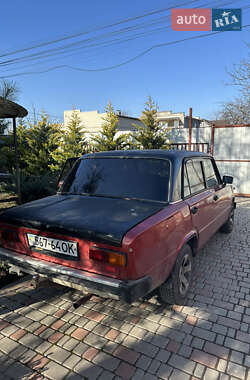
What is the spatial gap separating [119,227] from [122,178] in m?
1.02

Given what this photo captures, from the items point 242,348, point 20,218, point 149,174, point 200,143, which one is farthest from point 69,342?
point 200,143

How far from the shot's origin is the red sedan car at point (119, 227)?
2023mm

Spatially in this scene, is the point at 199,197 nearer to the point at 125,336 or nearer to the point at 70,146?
the point at 125,336

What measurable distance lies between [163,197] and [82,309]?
1593 millimetres

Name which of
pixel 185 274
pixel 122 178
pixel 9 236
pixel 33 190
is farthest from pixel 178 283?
pixel 33 190

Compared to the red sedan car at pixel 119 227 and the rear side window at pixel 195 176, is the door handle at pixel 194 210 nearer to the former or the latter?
the red sedan car at pixel 119 227

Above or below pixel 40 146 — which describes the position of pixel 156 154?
below

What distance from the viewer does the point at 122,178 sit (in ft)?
9.78

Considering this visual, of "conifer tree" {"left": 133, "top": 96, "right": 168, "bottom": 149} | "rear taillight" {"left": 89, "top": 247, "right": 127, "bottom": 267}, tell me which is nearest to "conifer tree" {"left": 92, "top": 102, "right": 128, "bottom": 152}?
"conifer tree" {"left": 133, "top": 96, "right": 168, "bottom": 149}

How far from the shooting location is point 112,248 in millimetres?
1999

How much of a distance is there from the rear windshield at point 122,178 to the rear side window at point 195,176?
478 mm

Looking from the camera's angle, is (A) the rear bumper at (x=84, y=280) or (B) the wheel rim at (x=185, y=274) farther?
(B) the wheel rim at (x=185, y=274)

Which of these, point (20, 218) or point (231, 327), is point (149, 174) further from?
point (231, 327)

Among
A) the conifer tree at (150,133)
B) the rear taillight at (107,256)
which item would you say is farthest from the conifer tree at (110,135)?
the rear taillight at (107,256)
